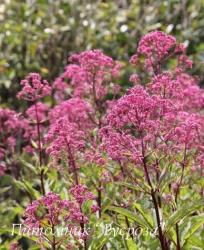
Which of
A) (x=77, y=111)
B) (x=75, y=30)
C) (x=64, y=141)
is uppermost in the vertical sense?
(x=75, y=30)

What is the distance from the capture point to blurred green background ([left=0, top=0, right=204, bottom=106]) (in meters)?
8.28

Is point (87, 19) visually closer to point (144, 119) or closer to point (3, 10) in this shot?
point (3, 10)

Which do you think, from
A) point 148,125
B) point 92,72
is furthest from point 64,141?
point 92,72

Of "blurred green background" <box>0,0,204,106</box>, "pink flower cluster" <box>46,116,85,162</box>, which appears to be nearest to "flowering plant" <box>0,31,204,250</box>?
"pink flower cluster" <box>46,116,85,162</box>

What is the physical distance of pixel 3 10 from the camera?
916 centimetres

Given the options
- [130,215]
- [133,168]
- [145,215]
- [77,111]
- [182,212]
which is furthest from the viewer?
[77,111]

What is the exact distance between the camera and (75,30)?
871 centimetres

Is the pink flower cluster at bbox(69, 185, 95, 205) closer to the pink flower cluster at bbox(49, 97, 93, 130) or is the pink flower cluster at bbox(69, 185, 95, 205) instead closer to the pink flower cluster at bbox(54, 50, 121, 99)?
the pink flower cluster at bbox(49, 97, 93, 130)

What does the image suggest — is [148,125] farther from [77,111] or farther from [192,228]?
[77,111]

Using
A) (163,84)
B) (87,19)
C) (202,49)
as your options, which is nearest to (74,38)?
→ (87,19)

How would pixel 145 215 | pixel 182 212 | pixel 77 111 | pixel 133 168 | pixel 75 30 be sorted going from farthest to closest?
pixel 75 30 < pixel 77 111 < pixel 133 168 < pixel 145 215 < pixel 182 212

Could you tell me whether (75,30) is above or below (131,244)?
above

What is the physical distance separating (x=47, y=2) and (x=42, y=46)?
1.11 m

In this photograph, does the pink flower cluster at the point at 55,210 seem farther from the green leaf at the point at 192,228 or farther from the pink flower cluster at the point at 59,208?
the green leaf at the point at 192,228
